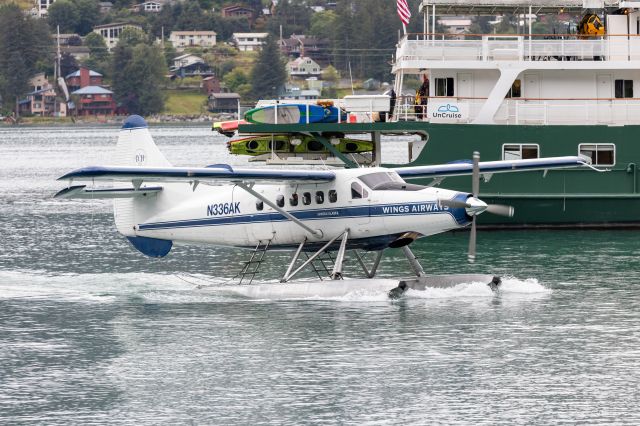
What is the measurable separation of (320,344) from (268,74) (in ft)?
558

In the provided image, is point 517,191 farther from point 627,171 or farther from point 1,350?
point 1,350

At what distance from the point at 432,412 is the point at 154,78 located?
176196mm

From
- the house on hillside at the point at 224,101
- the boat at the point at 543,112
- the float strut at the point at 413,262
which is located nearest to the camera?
the float strut at the point at 413,262

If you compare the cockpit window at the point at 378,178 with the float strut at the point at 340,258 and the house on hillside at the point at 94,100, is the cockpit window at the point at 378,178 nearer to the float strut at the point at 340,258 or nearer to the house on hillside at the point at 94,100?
the float strut at the point at 340,258

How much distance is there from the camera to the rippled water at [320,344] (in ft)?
57.3

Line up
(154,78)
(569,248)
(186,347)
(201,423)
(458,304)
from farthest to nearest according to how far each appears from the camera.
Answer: (154,78) < (569,248) < (458,304) < (186,347) < (201,423)

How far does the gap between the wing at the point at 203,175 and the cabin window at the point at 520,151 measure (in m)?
10.8

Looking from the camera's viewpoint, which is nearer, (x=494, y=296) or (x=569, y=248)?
(x=494, y=296)

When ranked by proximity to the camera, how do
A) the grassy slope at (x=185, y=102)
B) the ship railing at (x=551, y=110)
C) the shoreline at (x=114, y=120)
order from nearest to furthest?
the ship railing at (x=551, y=110), the shoreline at (x=114, y=120), the grassy slope at (x=185, y=102)

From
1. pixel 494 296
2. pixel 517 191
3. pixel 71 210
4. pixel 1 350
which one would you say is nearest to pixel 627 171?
pixel 517 191

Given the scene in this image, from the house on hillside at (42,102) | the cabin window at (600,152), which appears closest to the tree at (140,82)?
the house on hillside at (42,102)

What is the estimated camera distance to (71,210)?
49031 millimetres

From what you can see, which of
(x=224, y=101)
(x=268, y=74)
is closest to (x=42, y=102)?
(x=224, y=101)

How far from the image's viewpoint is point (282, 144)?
3522 centimetres
